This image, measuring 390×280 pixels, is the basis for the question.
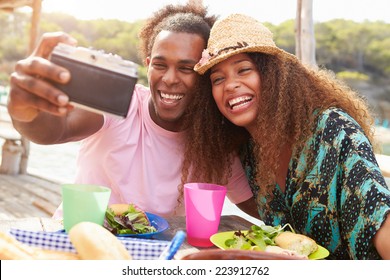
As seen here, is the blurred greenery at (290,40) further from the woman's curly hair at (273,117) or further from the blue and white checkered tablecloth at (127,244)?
the blue and white checkered tablecloth at (127,244)

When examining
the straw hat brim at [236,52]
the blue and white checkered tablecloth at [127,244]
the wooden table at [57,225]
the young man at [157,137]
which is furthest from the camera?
the young man at [157,137]

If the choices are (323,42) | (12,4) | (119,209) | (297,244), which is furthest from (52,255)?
(323,42)

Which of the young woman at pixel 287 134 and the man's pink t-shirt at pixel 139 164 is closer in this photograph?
the young woman at pixel 287 134

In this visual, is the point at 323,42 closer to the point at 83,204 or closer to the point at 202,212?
the point at 202,212

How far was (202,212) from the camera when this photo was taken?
3.71ft

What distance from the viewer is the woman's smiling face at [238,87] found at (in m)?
1.37

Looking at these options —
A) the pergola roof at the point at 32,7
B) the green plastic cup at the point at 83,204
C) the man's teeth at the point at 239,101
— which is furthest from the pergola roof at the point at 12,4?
the green plastic cup at the point at 83,204

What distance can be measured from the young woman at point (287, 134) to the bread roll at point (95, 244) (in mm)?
638

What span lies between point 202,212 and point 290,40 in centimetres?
2993

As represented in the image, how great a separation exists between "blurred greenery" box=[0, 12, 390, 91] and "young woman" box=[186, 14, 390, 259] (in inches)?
1055

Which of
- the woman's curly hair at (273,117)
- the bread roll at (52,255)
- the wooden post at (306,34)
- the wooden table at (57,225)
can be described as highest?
the wooden post at (306,34)
